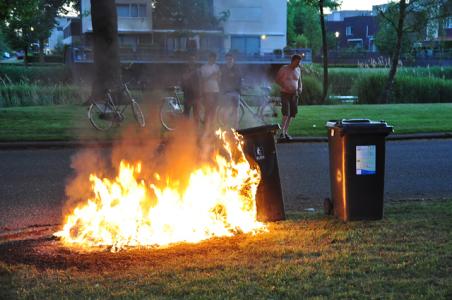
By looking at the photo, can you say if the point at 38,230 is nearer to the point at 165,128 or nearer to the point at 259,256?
the point at 259,256

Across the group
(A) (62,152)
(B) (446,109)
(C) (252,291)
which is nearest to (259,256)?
(C) (252,291)

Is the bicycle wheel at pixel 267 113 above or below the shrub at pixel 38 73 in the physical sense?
below

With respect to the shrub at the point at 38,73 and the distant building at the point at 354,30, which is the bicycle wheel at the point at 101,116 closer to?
the shrub at the point at 38,73

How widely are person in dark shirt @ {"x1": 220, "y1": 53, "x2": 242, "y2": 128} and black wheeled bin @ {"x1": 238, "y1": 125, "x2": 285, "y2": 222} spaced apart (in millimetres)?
7599

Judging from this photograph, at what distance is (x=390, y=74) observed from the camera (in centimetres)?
2442

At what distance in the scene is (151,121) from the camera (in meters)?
15.5

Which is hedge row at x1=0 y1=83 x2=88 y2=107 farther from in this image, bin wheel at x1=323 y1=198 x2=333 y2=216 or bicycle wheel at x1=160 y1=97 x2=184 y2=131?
bin wheel at x1=323 y1=198 x2=333 y2=216

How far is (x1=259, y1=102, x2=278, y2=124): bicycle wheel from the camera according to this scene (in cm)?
1560

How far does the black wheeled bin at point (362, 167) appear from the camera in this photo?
641 centimetres

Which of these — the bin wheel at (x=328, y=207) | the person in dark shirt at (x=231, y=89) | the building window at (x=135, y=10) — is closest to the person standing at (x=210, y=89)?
the person in dark shirt at (x=231, y=89)

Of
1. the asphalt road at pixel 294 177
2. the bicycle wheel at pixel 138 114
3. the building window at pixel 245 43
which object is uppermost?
the building window at pixel 245 43

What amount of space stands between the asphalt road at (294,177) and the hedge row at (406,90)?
40.9ft

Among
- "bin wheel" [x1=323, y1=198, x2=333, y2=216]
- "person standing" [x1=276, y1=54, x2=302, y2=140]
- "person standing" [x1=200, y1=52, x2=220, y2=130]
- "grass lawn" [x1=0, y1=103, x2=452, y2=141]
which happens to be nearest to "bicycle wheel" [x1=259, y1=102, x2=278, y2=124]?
"grass lawn" [x1=0, y1=103, x2=452, y2=141]

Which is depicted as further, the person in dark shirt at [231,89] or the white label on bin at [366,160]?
the person in dark shirt at [231,89]
